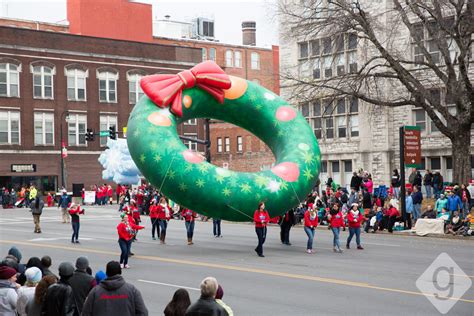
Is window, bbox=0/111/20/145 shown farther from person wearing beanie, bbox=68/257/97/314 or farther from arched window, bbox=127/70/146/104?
person wearing beanie, bbox=68/257/97/314

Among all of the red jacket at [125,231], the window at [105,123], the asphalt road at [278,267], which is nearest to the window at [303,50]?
the asphalt road at [278,267]

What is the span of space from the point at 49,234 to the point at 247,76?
59.8 metres

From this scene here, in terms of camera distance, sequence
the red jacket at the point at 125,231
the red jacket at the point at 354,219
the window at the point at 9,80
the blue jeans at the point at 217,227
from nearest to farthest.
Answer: the red jacket at the point at 125,231 < the red jacket at the point at 354,219 < the blue jeans at the point at 217,227 < the window at the point at 9,80

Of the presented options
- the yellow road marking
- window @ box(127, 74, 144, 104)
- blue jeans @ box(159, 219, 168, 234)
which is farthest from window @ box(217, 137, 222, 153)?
the yellow road marking

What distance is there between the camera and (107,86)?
6594 cm

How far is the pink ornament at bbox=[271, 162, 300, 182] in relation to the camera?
22.2 m

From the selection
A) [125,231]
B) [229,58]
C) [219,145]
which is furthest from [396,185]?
[229,58]

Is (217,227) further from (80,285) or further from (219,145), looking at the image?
(219,145)

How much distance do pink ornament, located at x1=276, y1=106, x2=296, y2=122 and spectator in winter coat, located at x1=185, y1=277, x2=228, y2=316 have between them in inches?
624

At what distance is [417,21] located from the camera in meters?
41.1

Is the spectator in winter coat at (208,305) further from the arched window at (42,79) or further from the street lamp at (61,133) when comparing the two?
the arched window at (42,79)

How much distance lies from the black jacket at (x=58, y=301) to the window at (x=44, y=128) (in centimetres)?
5397

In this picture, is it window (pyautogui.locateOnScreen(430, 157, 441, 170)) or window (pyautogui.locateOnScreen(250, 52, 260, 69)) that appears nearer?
window (pyautogui.locateOnScreen(430, 157, 441, 170))

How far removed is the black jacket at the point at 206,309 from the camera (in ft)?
25.7
